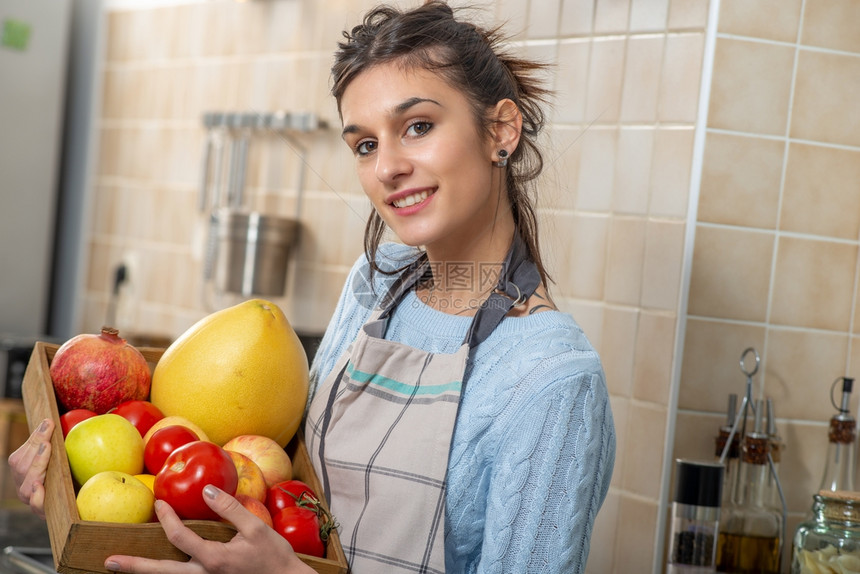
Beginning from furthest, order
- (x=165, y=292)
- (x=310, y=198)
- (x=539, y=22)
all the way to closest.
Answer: (x=165, y=292), (x=310, y=198), (x=539, y=22)

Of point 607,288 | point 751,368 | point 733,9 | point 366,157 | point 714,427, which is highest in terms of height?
point 733,9

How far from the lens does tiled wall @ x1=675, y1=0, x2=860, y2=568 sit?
1534 millimetres

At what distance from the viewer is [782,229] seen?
1569 millimetres

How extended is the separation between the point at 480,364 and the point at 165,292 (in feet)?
6.30

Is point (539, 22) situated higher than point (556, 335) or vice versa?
point (539, 22)

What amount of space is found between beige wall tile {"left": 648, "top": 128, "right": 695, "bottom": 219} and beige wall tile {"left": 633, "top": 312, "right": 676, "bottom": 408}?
0.61ft

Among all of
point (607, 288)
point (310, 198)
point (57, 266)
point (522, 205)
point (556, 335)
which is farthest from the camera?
point (57, 266)

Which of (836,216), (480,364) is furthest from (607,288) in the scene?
(480,364)

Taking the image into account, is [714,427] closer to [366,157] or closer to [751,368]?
[751,368]

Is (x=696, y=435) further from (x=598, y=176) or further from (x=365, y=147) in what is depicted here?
(x=365, y=147)

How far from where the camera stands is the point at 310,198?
2.31 m

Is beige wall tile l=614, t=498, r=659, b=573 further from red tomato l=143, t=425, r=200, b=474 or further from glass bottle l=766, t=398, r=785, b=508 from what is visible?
red tomato l=143, t=425, r=200, b=474

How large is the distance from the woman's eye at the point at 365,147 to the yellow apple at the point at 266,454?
33cm

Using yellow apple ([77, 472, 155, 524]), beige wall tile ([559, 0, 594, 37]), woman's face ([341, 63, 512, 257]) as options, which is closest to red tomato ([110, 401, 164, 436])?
yellow apple ([77, 472, 155, 524])
